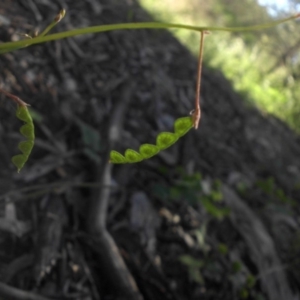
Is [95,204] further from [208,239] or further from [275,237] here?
[275,237]

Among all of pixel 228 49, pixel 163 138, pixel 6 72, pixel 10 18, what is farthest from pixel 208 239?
pixel 228 49

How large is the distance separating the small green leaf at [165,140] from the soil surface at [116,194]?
2.06ft

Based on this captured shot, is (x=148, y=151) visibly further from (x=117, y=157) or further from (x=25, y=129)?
(x=25, y=129)

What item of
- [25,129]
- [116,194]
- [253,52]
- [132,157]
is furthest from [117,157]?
[253,52]

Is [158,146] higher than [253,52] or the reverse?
the reverse

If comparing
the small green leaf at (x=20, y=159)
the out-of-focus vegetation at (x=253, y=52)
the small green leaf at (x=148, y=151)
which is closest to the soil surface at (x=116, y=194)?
the small green leaf at (x=20, y=159)

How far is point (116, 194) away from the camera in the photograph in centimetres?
172

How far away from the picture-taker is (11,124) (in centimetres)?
157

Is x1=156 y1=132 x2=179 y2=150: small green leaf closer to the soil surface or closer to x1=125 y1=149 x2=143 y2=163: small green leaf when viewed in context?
x1=125 y1=149 x2=143 y2=163: small green leaf

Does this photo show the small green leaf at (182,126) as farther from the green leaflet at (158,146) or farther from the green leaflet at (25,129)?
the green leaflet at (25,129)

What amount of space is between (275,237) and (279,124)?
2553 mm

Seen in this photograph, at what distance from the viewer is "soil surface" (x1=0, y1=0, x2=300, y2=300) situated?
1.36 metres

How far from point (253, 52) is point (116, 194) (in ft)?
17.2

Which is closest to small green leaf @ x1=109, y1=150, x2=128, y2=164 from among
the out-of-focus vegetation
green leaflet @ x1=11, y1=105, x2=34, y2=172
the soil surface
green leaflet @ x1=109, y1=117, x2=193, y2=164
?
green leaflet @ x1=109, y1=117, x2=193, y2=164
